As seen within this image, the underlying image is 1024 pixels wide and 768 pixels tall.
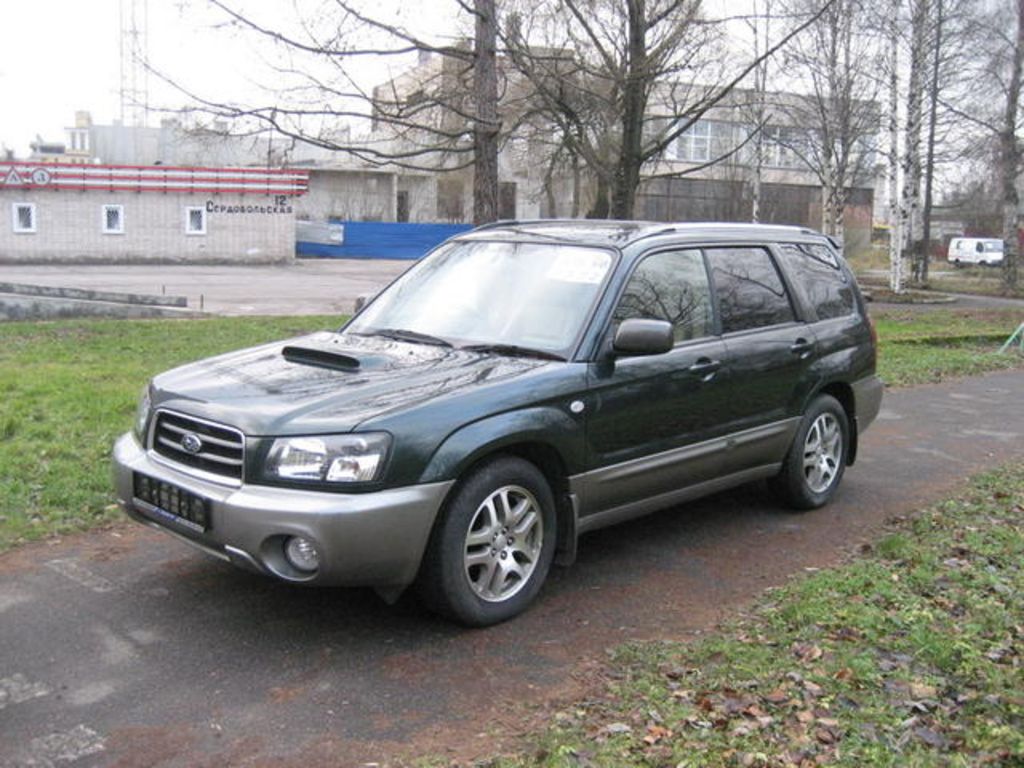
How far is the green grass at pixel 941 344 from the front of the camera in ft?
43.1

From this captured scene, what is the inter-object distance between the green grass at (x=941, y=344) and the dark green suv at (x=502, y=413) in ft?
21.7

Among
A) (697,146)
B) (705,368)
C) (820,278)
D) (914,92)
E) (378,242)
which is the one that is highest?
(697,146)

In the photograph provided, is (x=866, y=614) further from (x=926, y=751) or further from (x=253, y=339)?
(x=253, y=339)

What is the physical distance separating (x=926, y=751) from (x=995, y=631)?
1.13m

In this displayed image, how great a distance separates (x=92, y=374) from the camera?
1023cm

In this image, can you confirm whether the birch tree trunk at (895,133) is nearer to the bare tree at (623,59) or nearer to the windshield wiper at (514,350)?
the bare tree at (623,59)

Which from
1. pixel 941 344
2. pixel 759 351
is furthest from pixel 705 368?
pixel 941 344

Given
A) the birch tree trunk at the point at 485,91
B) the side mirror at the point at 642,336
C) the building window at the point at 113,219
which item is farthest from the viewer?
the building window at the point at 113,219

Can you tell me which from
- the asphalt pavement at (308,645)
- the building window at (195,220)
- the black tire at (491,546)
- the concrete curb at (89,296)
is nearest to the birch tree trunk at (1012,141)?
the concrete curb at (89,296)

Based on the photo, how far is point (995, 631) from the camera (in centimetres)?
411

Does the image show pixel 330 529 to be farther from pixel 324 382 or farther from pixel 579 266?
pixel 579 266

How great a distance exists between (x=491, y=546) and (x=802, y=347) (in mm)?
2778

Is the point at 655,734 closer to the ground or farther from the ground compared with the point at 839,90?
closer to the ground

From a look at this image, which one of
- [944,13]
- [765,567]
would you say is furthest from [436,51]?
[944,13]
